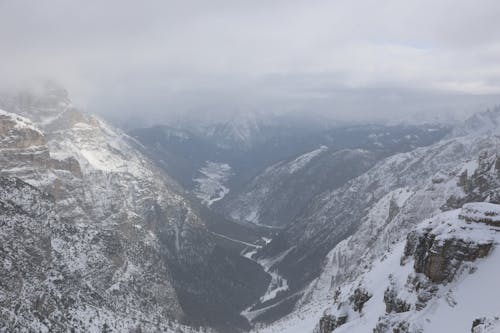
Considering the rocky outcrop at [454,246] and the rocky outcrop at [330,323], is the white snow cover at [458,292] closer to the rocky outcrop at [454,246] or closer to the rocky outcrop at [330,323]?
the rocky outcrop at [454,246]

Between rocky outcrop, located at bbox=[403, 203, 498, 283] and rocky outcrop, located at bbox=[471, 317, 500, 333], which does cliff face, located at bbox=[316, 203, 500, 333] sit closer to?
rocky outcrop, located at bbox=[403, 203, 498, 283]

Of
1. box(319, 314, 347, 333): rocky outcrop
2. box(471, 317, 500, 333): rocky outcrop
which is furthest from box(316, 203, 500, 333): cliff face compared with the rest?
box(319, 314, 347, 333): rocky outcrop

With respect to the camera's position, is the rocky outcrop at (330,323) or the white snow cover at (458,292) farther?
the rocky outcrop at (330,323)

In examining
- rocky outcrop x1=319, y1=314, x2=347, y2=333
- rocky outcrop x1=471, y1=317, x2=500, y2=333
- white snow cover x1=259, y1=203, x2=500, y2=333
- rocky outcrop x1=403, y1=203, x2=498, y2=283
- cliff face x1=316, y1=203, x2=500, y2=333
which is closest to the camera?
rocky outcrop x1=471, y1=317, x2=500, y2=333

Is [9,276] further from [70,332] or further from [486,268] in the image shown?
[486,268]

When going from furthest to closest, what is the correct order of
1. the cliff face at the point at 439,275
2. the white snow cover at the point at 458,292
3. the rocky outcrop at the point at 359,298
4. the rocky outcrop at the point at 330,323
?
the rocky outcrop at the point at 330,323 → the rocky outcrop at the point at 359,298 → the cliff face at the point at 439,275 → the white snow cover at the point at 458,292

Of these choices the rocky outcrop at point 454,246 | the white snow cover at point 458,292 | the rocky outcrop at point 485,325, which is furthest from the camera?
the rocky outcrop at point 454,246

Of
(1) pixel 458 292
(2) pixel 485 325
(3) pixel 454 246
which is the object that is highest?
(3) pixel 454 246

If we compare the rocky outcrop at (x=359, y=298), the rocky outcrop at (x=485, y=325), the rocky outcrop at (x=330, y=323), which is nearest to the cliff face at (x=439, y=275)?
the rocky outcrop at (x=485, y=325)

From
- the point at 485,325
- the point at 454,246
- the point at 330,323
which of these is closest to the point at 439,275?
the point at 454,246

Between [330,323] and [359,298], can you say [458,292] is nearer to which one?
[359,298]

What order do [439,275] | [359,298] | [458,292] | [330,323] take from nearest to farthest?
[458,292]
[439,275]
[359,298]
[330,323]

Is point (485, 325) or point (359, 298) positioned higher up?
point (485, 325)

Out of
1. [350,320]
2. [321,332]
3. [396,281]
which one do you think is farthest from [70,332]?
[396,281]
